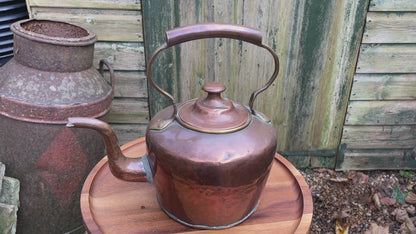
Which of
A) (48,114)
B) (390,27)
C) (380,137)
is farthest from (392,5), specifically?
(48,114)

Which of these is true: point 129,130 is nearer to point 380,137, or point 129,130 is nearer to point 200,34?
point 200,34

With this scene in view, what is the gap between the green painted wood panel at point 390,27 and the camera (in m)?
1.92

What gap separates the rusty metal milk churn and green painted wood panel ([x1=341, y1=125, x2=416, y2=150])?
161 cm

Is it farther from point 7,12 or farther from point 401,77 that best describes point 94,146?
point 401,77

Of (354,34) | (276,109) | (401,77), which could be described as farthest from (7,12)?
(401,77)

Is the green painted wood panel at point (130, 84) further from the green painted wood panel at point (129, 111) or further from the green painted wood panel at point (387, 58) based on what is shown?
the green painted wood panel at point (387, 58)

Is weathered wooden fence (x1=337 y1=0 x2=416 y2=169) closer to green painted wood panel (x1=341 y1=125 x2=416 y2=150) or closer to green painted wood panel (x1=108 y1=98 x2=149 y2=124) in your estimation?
green painted wood panel (x1=341 y1=125 x2=416 y2=150)

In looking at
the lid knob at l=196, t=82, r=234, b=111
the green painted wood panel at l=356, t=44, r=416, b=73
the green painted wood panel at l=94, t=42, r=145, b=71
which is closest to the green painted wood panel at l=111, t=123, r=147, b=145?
the green painted wood panel at l=94, t=42, r=145, b=71

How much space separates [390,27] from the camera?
6.40 ft

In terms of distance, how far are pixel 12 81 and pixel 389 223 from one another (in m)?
2.22

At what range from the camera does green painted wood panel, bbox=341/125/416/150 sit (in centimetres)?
227

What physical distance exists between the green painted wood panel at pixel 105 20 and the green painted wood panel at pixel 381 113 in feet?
4.70

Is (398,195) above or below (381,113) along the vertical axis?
below

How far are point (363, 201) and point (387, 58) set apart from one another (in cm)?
92
